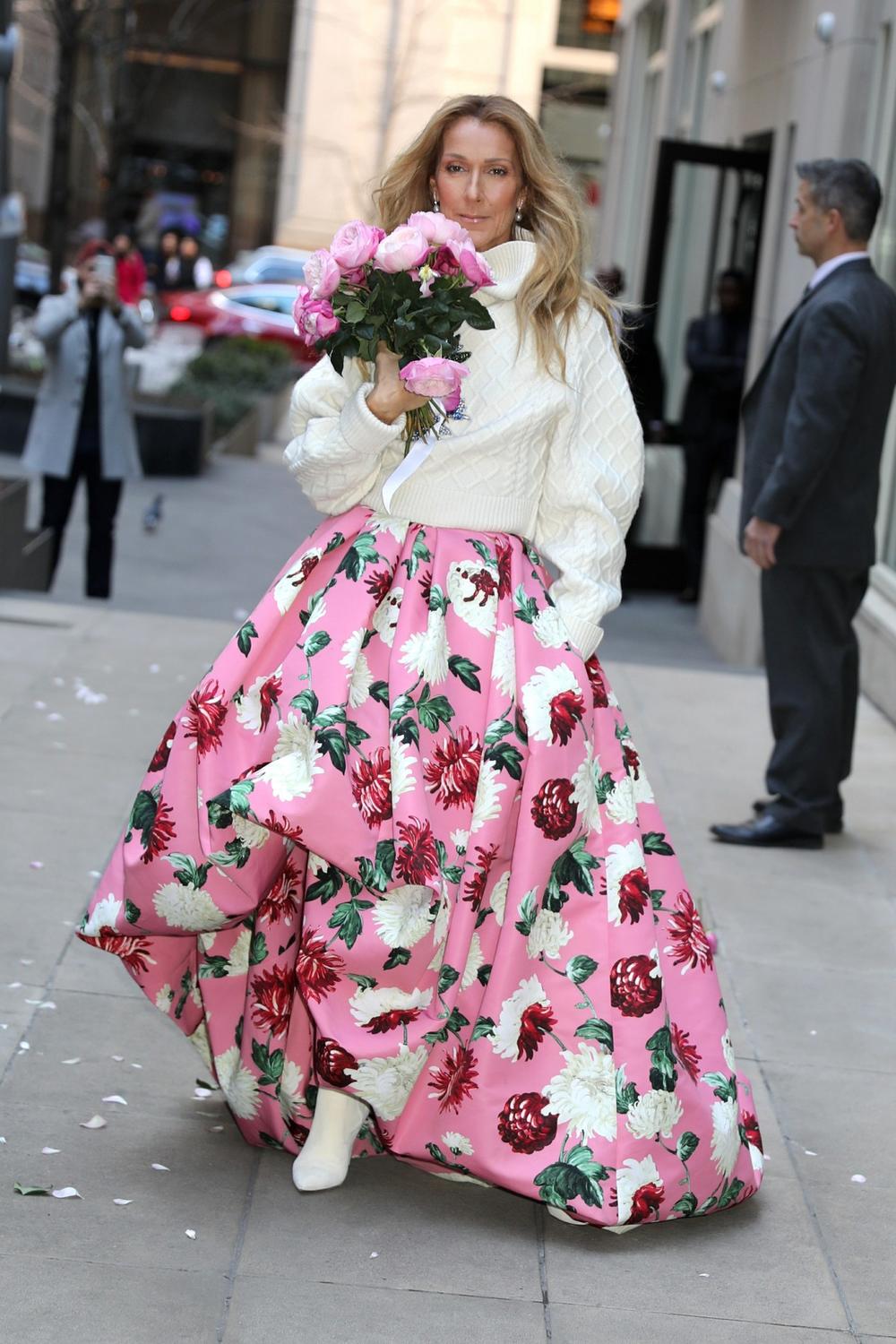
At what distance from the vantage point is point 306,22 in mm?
38375

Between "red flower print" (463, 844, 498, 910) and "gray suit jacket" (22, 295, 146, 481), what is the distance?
6620 millimetres

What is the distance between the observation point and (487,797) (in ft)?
10.5

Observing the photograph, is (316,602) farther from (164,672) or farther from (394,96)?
(394,96)

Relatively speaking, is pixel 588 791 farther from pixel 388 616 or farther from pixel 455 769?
pixel 388 616

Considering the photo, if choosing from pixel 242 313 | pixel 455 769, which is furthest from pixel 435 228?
pixel 242 313

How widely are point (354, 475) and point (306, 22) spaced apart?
37497 mm

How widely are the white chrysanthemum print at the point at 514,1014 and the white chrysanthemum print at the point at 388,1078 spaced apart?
13cm

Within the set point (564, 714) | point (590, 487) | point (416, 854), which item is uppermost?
point (590, 487)

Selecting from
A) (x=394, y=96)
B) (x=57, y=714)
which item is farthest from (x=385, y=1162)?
(x=394, y=96)

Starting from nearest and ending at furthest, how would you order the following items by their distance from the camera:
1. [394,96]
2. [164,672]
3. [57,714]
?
[57,714] → [164,672] → [394,96]

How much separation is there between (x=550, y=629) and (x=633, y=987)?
0.65 metres

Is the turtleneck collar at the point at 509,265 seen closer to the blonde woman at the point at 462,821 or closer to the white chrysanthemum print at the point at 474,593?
the blonde woman at the point at 462,821

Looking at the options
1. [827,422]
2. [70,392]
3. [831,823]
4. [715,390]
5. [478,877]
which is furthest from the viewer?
[715,390]

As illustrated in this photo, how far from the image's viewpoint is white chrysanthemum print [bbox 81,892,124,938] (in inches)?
131
